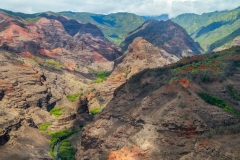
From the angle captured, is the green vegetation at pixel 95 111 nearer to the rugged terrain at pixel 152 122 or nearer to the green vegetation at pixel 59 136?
the rugged terrain at pixel 152 122

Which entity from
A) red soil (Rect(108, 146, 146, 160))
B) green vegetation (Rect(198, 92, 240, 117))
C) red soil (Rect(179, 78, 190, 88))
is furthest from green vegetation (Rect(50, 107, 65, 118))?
green vegetation (Rect(198, 92, 240, 117))

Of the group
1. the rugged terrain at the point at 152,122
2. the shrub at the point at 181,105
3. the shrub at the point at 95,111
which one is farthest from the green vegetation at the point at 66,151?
the shrub at the point at 181,105

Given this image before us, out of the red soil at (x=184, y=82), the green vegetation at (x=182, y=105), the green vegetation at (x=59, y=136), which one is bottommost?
the green vegetation at (x=59, y=136)

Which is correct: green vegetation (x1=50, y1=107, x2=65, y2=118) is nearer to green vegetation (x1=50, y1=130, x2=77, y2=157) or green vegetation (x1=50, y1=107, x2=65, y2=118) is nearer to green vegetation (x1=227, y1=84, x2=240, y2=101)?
green vegetation (x1=50, y1=130, x2=77, y2=157)

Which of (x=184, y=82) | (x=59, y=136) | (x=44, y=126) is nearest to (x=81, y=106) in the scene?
(x=44, y=126)

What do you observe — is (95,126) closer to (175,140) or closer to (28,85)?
(175,140)

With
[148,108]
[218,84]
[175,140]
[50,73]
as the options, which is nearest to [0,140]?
[148,108]
